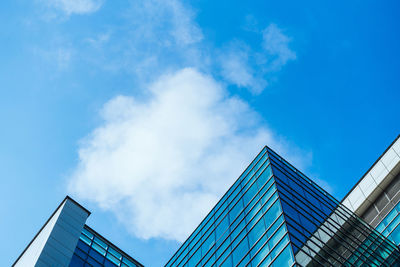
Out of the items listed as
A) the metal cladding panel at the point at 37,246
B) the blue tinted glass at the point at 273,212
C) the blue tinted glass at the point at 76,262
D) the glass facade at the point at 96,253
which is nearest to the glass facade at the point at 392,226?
the blue tinted glass at the point at 273,212

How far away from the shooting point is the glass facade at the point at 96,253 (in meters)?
29.0

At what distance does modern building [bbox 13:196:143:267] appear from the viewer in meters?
24.1

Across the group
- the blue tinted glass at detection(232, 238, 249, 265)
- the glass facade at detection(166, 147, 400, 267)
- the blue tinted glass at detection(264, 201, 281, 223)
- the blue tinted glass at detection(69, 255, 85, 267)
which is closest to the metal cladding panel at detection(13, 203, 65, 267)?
the blue tinted glass at detection(69, 255, 85, 267)

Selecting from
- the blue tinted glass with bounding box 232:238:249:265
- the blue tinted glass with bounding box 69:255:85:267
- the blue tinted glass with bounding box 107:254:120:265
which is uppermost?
the blue tinted glass with bounding box 107:254:120:265

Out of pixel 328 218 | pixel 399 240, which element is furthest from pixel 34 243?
pixel 399 240

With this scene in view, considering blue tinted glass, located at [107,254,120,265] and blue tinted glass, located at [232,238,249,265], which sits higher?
blue tinted glass, located at [107,254,120,265]

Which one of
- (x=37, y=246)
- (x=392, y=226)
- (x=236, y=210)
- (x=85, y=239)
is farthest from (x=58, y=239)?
(x=392, y=226)

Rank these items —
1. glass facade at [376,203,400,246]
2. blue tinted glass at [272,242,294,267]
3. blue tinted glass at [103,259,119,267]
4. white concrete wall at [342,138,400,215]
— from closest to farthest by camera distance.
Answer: blue tinted glass at [272,242,294,267] → glass facade at [376,203,400,246] → blue tinted glass at [103,259,119,267] → white concrete wall at [342,138,400,215]

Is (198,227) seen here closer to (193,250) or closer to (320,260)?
(193,250)

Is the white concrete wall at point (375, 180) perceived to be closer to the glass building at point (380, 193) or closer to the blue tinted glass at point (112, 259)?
the glass building at point (380, 193)

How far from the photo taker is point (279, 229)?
24594 millimetres

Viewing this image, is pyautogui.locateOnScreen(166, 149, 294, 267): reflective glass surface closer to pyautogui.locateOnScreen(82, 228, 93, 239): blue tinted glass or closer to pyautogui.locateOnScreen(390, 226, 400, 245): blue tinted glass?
pyautogui.locateOnScreen(82, 228, 93, 239): blue tinted glass

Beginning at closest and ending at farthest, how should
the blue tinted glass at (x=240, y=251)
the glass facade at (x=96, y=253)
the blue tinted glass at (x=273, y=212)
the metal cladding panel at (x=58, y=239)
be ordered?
the metal cladding panel at (x=58, y=239) < the blue tinted glass at (x=273, y=212) < the blue tinted glass at (x=240, y=251) < the glass facade at (x=96, y=253)

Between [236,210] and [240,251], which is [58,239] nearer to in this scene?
[240,251]
